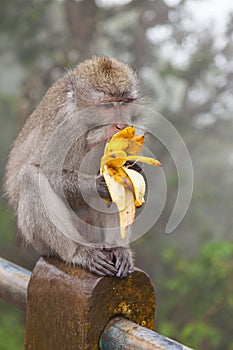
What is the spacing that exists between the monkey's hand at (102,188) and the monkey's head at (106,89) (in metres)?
0.28

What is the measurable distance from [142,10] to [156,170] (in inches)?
215

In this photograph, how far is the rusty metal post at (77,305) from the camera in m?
1.20

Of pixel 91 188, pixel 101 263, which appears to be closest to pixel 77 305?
pixel 101 263

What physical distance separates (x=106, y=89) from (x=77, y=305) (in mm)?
1305

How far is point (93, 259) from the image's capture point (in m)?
1.79

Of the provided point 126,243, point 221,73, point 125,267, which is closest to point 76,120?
point 126,243

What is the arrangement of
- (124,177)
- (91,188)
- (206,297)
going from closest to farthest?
(124,177), (91,188), (206,297)

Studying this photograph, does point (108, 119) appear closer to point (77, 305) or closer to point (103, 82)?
point (103, 82)

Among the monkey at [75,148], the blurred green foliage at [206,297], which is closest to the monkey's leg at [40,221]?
the monkey at [75,148]

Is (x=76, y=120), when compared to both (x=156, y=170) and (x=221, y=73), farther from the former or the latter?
(x=221, y=73)

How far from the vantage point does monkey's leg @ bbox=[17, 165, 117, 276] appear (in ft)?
6.59

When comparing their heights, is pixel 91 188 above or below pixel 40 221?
above

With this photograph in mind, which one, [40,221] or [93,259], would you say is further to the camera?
[40,221]

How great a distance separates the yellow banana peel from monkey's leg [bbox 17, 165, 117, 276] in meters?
0.41
